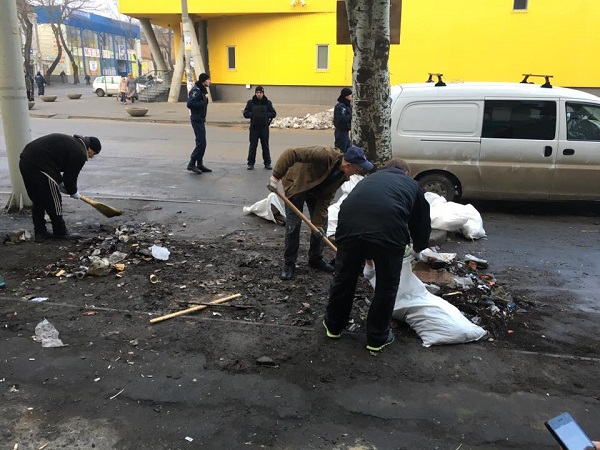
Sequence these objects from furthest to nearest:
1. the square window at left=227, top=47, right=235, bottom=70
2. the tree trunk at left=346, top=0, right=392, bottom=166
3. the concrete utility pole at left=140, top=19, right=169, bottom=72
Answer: the concrete utility pole at left=140, top=19, right=169, bottom=72 → the square window at left=227, top=47, right=235, bottom=70 → the tree trunk at left=346, top=0, right=392, bottom=166

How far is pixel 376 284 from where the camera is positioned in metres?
3.76

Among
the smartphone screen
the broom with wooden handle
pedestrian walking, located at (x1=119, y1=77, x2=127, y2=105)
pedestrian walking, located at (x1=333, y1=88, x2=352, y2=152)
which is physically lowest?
the broom with wooden handle

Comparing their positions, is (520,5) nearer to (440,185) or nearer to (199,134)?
(199,134)

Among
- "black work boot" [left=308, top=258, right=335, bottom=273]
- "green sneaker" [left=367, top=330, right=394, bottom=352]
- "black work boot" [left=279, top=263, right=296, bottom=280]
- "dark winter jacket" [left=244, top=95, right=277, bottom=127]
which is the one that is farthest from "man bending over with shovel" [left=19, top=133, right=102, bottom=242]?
"dark winter jacket" [left=244, top=95, right=277, bottom=127]

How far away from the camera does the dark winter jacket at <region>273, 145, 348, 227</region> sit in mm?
4902

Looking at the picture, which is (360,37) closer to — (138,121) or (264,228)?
(264,228)

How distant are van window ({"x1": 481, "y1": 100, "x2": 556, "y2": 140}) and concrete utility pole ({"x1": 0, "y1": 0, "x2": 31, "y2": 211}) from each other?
6560 mm

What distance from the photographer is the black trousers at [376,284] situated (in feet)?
12.0

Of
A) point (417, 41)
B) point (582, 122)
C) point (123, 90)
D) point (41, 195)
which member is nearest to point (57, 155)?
point (41, 195)

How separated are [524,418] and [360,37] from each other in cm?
397

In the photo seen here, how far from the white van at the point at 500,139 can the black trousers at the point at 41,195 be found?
15.5 feet

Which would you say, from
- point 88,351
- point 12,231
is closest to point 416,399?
point 88,351

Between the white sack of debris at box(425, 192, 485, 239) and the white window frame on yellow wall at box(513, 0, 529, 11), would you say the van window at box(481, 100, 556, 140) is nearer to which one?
the white sack of debris at box(425, 192, 485, 239)

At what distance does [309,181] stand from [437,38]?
831 inches
